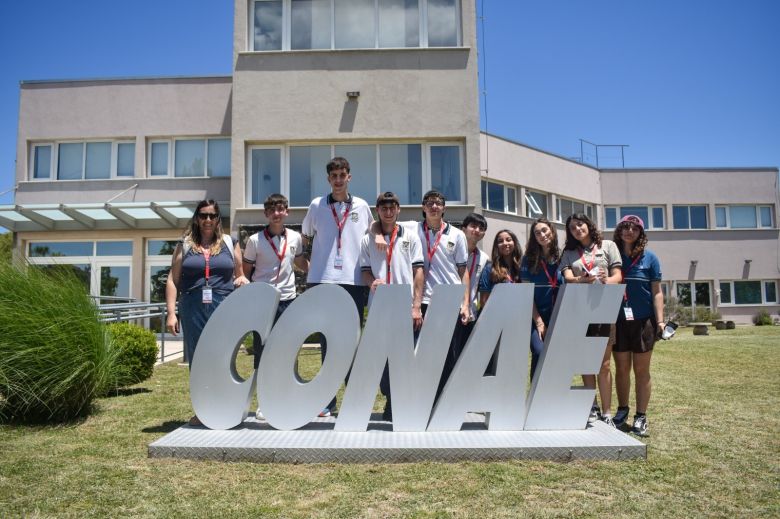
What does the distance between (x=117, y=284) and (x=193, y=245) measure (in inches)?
513

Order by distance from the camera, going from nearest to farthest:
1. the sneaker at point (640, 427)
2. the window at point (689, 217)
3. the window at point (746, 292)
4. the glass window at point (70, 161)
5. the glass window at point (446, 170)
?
the sneaker at point (640, 427) < the glass window at point (446, 170) < the glass window at point (70, 161) < the window at point (746, 292) < the window at point (689, 217)

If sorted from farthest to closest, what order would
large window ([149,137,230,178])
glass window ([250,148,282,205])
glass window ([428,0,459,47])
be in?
large window ([149,137,230,178]), glass window ([428,0,459,47]), glass window ([250,148,282,205])

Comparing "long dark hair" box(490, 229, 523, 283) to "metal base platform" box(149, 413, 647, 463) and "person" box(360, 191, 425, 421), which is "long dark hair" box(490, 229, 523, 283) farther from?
"metal base platform" box(149, 413, 647, 463)

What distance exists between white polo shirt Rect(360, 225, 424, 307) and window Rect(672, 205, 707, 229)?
82.3 feet

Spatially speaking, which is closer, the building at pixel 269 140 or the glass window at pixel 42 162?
the building at pixel 269 140

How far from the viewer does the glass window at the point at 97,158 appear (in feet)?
54.5

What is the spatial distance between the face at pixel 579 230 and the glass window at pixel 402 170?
8.73 metres

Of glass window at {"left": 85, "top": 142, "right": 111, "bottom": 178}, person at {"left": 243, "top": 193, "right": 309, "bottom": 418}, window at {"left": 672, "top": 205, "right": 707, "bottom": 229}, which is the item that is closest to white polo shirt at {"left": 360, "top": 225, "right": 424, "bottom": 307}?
person at {"left": 243, "top": 193, "right": 309, "bottom": 418}

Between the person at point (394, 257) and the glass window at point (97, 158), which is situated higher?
the glass window at point (97, 158)

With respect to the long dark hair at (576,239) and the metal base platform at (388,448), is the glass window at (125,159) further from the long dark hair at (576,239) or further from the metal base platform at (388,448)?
Answer: the long dark hair at (576,239)

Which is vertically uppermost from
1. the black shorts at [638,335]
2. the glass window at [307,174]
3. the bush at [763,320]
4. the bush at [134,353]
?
the glass window at [307,174]

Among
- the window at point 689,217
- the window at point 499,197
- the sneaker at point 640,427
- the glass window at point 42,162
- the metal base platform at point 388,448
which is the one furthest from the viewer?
the window at point 689,217

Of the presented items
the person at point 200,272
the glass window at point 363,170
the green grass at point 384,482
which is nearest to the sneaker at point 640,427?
the green grass at point 384,482

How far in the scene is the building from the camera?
1346cm
